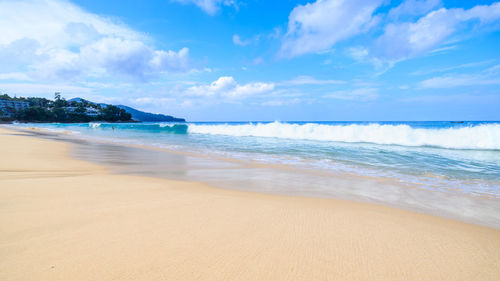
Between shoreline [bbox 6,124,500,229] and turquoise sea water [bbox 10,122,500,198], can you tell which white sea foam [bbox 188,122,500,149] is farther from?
shoreline [bbox 6,124,500,229]

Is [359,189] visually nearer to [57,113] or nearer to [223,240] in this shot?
[223,240]

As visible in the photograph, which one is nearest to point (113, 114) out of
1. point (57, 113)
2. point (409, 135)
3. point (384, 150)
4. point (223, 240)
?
point (57, 113)

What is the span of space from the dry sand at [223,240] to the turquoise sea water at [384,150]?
149 inches

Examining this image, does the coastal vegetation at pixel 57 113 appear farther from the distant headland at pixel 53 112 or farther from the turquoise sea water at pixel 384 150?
the turquoise sea water at pixel 384 150

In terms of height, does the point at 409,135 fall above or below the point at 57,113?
below

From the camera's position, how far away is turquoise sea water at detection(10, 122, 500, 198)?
269 inches

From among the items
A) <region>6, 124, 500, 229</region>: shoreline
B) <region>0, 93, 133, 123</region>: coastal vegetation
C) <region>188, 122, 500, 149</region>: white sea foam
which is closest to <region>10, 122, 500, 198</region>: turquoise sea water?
A: <region>188, 122, 500, 149</region>: white sea foam

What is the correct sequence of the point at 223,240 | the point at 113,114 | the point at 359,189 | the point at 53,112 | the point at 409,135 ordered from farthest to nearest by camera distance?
1. the point at 113,114
2. the point at 53,112
3. the point at 409,135
4. the point at 359,189
5. the point at 223,240

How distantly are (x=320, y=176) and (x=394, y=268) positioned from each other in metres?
4.56

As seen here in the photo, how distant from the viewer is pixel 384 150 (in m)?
13.3

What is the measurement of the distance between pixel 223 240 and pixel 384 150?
13732 mm

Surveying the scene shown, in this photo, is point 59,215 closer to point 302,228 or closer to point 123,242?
point 123,242

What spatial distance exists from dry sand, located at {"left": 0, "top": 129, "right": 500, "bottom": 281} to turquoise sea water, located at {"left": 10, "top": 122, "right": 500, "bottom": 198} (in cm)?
379

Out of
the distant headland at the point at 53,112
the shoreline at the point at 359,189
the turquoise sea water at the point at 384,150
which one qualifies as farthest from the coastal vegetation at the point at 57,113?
the shoreline at the point at 359,189
